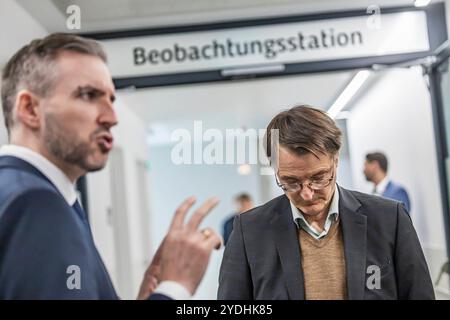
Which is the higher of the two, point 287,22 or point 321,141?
point 287,22

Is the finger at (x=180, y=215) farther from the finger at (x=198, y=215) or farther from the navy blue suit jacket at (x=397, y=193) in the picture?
the navy blue suit jacket at (x=397, y=193)

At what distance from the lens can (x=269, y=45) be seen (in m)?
1.09

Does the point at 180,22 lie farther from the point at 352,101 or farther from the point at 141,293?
the point at 141,293

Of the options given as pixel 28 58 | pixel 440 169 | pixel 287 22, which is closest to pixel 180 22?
pixel 287 22

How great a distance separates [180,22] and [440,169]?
0.58 meters

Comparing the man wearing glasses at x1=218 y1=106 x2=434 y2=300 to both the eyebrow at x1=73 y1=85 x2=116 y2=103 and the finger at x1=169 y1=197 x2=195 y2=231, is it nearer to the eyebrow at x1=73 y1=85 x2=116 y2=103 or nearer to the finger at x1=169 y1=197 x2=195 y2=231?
the finger at x1=169 y1=197 x2=195 y2=231

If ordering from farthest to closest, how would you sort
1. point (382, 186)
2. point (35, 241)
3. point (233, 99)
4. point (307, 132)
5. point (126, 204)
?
1. point (233, 99)
2. point (126, 204)
3. point (382, 186)
4. point (307, 132)
5. point (35, 241)

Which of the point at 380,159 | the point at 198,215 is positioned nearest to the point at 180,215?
the point at 198,215

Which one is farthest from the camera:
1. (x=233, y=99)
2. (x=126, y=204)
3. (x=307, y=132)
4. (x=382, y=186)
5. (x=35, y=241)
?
(x=233, y=99)

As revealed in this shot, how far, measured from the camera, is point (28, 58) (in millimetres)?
766

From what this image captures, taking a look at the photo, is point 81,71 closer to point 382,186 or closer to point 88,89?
point 88,89

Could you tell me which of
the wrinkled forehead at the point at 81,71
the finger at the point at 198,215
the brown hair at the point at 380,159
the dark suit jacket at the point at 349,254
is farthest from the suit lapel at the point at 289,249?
the wrinkled forehead at the point at 81,71

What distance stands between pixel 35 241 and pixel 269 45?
618 millimetres

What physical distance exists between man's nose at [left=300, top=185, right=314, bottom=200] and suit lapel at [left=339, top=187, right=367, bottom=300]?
0.05 metres
